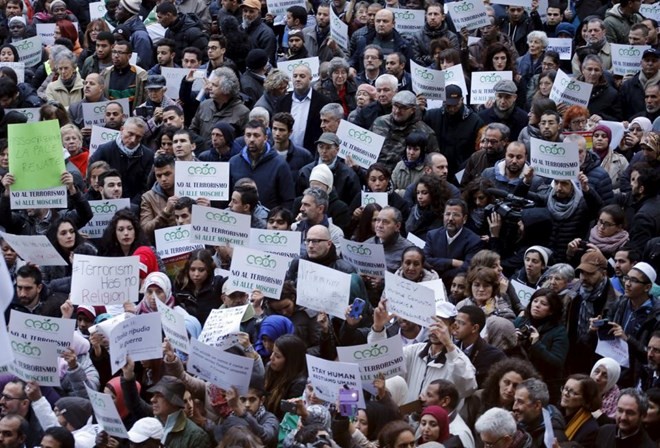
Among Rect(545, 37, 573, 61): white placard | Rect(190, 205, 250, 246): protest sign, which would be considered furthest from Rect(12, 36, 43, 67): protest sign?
Rect(190, 205, 250, 246): protest sign

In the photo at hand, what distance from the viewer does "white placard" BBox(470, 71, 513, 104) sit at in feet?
61.5

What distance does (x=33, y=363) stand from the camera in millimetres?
12969

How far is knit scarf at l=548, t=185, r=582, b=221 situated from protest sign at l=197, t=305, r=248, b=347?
3.40 metres

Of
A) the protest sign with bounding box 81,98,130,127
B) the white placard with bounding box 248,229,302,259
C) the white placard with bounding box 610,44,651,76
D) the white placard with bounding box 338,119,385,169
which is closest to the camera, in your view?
the white placard with bounding box 248,229,302,259

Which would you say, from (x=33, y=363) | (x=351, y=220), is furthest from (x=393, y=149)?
(x=33, y=363)

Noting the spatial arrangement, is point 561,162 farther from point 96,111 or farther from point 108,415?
point 108,415

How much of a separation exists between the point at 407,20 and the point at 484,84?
78.7 inches

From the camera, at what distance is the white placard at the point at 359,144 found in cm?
1709

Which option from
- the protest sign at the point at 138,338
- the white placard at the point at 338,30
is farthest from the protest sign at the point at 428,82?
the protest sign at the point at 138,338

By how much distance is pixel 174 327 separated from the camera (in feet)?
43.7

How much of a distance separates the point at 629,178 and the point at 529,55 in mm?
3476

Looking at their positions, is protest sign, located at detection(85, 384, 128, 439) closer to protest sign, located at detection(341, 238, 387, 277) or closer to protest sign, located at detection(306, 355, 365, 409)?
protest sign, located at detection(306, 355, 365, 409)

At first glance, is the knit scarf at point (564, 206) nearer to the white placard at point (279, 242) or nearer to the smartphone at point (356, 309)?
the white placard at point (279, 242)

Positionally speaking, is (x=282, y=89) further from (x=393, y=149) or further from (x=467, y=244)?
(x=467, y=244)
